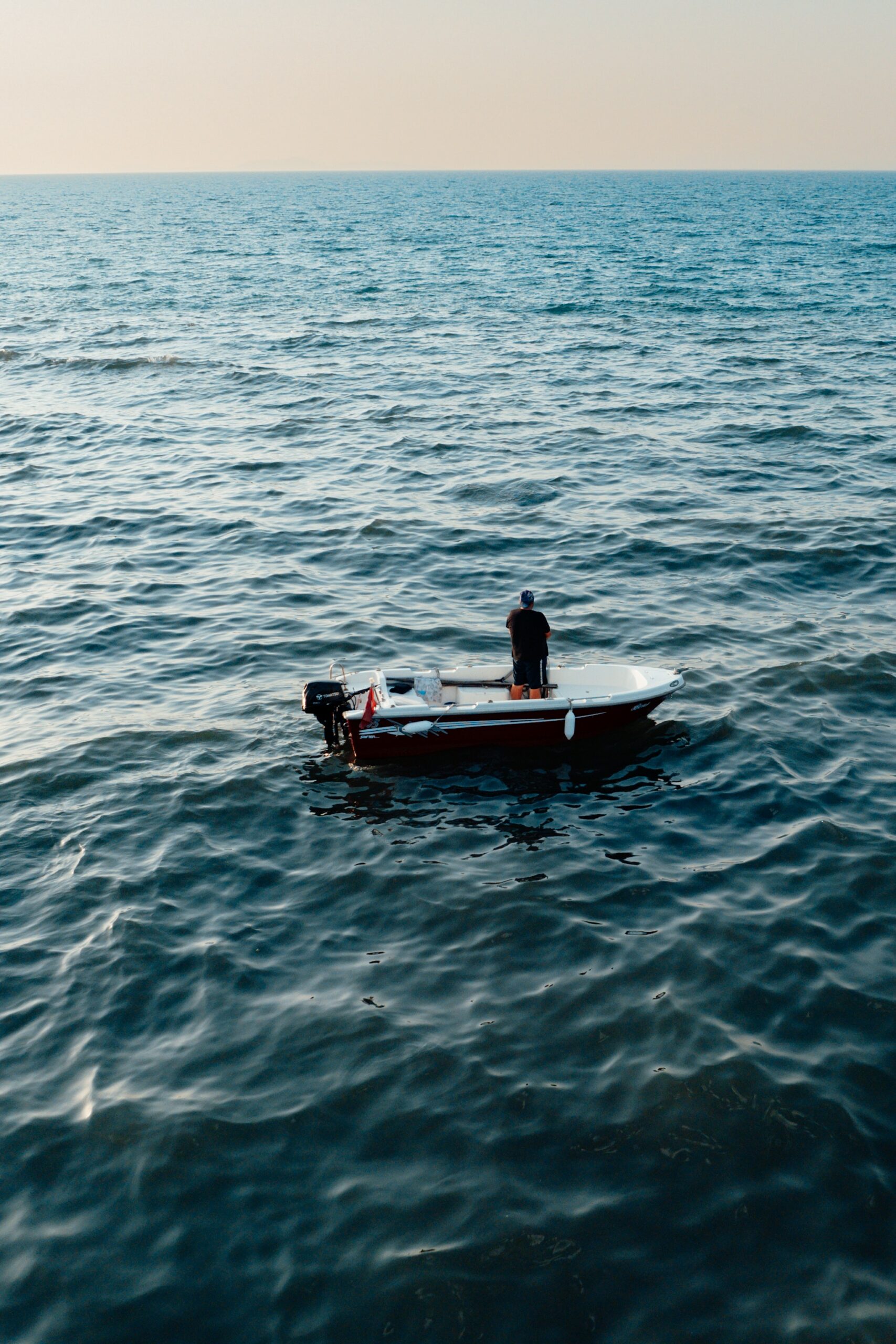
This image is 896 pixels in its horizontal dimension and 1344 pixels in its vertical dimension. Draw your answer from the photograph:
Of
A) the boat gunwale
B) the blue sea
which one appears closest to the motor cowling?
the boat gunwale

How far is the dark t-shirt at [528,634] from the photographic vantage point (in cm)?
1521

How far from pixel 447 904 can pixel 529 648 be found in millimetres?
4600

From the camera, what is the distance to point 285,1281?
790 cm

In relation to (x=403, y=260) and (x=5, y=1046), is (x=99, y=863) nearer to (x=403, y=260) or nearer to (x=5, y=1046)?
(x=5, y=1046)

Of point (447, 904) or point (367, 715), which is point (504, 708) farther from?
point (447, 904)

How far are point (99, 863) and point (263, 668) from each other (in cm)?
558

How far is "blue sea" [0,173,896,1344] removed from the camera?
8.05 meters

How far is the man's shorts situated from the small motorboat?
17cm

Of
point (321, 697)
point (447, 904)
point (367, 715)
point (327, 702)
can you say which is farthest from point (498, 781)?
point (447, 904)

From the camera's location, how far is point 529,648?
1534 centimetres

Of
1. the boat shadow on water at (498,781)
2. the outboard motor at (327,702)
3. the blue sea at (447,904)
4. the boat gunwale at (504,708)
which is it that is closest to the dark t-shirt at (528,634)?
the boat gunwale at (504,708)

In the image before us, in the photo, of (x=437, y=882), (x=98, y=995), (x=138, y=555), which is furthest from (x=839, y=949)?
(x=138, y=555)

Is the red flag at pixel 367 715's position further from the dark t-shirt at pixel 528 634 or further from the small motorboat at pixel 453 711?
the dark t-shirt at pixel 528 634

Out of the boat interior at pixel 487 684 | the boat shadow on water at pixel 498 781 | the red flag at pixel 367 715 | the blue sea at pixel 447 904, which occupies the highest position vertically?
the red flag at pixel 367 715
